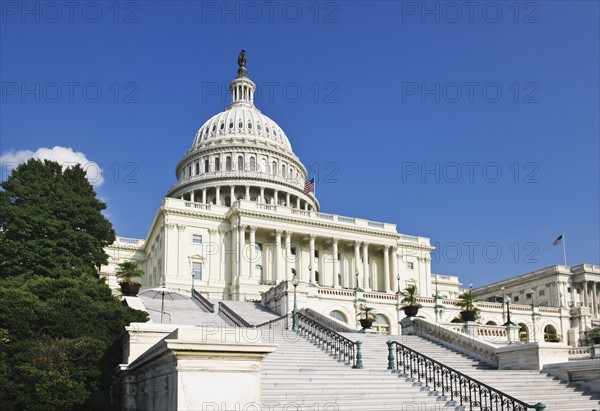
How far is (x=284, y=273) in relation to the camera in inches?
2894

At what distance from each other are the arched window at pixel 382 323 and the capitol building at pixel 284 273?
0.37 feet

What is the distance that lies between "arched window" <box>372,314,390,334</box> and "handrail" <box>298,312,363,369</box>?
21.8 m

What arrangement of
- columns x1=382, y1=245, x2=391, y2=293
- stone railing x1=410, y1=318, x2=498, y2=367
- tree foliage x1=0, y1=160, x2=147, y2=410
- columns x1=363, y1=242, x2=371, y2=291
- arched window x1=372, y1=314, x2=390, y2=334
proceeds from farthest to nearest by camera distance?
columns x1=382, y1=245, x2=391, y2=293 < columns x1=363, y1=242, x2=371, y2=291 < arched window x1=372, y1=314, x2=390, y2=334 < stone railing x1=410, y1=318, x2=498, y2=367 < tree foliage x1=0, y1=160, x2=147, y2=410

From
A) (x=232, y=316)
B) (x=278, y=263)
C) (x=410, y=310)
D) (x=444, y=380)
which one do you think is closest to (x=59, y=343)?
(x=444, y=380)

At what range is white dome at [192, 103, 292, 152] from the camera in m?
109

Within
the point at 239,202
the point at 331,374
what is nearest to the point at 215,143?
the point at 239,202

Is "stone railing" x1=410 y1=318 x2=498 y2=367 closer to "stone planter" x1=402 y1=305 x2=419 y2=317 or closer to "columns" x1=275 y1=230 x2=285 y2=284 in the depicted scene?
"stone planter" x1=402 y1=305 x2=419 y2=317

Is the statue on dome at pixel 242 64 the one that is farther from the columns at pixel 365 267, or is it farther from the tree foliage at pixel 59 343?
the tree foliage at pixel 59 343

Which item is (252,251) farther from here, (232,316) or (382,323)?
(232,316)

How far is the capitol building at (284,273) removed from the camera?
25.1 metres

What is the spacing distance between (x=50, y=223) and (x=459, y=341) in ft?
93.9

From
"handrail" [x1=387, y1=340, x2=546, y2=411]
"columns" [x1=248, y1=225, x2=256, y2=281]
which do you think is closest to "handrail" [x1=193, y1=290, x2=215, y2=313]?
"columns" [x1=248, y1=225, x2=256, y2=281]

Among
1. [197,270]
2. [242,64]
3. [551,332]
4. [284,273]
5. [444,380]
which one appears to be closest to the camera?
[444,380]

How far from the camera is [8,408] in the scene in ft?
53.2
